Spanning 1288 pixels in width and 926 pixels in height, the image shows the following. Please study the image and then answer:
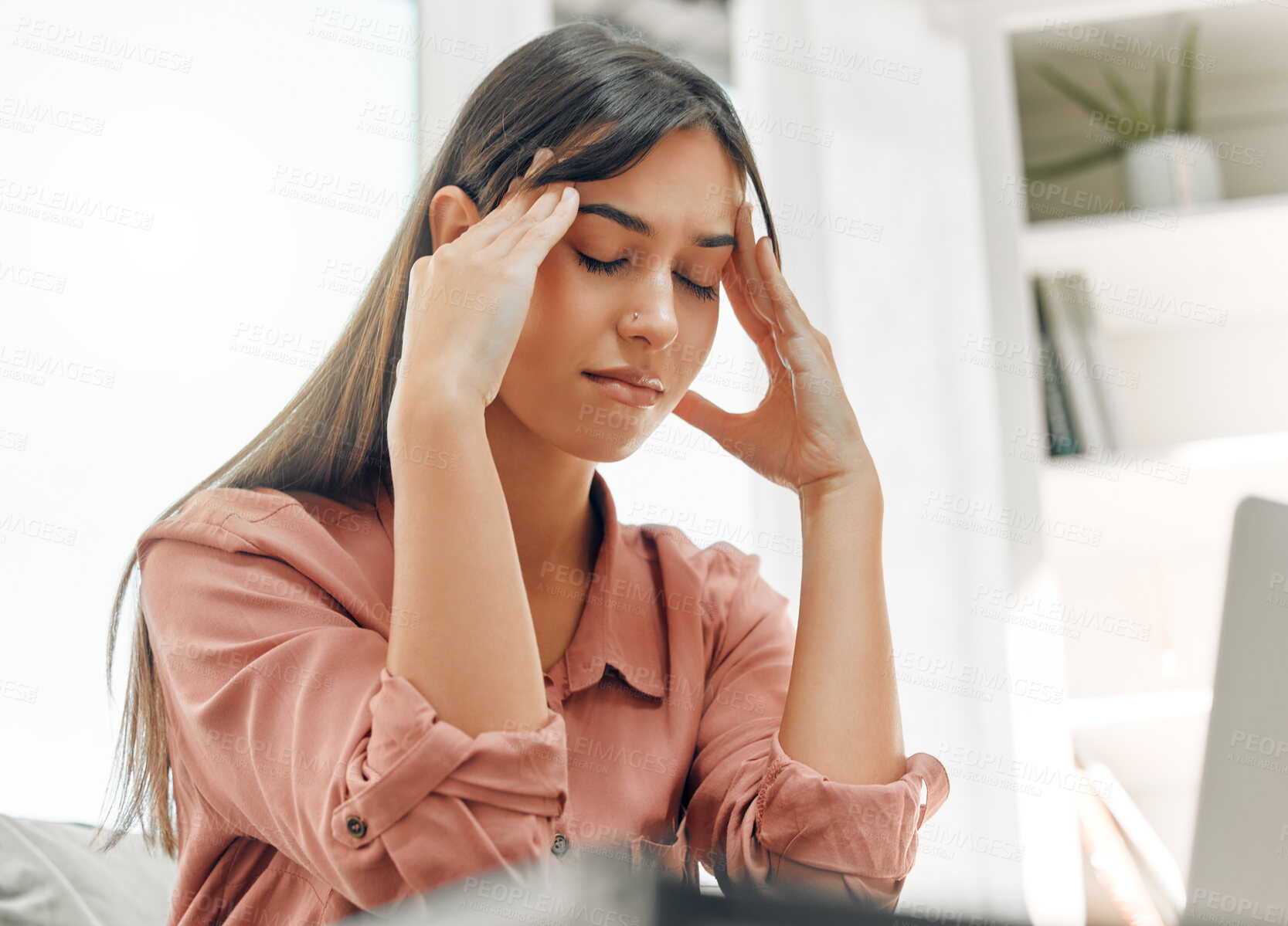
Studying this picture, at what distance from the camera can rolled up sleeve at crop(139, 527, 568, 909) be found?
67 cm

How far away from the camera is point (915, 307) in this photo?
2.01 m

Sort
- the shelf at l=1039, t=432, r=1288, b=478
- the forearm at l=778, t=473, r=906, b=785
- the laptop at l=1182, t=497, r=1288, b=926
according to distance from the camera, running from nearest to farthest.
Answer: the laptop at l=1182, t=497, r=1288, b=926 → the forearm at l=778, t=473, r=906, b=785 → the shelf at l=1039, t=432, r=1288, b=478

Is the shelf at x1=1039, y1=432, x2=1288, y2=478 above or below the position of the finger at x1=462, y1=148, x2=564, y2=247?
below

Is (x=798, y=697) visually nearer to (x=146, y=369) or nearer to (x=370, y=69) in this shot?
(x=146, y=369)

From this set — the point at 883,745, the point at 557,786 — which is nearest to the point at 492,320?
the point at 557,786

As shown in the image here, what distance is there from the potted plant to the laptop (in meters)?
1.33

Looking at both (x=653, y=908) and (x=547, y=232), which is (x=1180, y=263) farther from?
(x=653, y=908)

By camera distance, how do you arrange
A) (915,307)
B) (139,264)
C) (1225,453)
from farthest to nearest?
1. (915,307)
2. (1225,453)
3. (139,264)

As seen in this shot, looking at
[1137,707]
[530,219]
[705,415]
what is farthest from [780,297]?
[1137,707]

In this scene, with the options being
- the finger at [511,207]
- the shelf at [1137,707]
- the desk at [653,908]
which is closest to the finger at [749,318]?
the finger at [511,207]

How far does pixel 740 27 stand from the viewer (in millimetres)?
2070

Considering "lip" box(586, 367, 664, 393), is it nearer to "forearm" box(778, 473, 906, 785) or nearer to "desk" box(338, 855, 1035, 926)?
"forearm" box(778, 473, 906, 785)

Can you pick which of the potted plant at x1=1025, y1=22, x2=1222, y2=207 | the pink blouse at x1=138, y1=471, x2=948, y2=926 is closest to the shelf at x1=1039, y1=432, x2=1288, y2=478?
the potted plant at x1=1025, y1=22, x2=1222, y2=207

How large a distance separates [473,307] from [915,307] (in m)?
1.40
